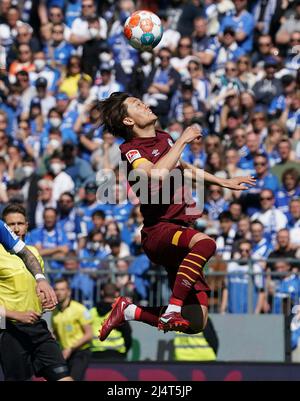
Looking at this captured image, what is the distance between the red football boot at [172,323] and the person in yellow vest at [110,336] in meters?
5.07

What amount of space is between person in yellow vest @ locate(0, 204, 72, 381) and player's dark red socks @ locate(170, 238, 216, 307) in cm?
141

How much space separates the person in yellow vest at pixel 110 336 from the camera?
1516 centimetres

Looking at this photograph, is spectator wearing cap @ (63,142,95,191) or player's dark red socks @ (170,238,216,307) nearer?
player's dark red socks @ (170,238,216,307)

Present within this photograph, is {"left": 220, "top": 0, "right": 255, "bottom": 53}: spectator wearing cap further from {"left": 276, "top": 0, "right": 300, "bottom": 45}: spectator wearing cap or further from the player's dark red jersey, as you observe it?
the player's dark red jersey

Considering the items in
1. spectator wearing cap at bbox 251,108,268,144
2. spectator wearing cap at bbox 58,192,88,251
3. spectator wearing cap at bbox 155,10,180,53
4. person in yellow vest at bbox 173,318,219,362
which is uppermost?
spectator wearing cap at bbox 155,10,180,53

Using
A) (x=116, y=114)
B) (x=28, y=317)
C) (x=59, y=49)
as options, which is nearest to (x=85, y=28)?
(x=59, y=49)

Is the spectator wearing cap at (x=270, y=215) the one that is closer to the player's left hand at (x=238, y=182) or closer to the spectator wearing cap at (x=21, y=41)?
the player's left hand at (x=238, y=182)

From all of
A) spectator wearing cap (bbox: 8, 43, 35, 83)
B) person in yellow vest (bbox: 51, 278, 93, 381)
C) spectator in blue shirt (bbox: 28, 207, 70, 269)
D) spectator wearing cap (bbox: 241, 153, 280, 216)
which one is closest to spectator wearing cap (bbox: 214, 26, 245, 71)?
spectator wearing cap (bbox: 241, 153, 280, 216)

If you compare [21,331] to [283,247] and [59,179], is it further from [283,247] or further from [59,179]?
[59,179]

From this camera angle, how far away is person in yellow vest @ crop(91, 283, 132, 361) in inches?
597

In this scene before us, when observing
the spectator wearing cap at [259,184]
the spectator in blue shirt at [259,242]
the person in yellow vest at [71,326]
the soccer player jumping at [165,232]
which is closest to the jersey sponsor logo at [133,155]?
the soccer player jumping at [165,232]

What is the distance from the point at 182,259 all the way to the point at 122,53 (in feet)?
33.3

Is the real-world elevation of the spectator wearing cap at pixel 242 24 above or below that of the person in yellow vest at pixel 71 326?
above
